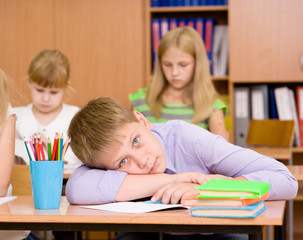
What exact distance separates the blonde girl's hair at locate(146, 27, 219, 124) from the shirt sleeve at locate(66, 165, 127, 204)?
170cm

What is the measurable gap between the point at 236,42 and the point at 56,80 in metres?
1.45

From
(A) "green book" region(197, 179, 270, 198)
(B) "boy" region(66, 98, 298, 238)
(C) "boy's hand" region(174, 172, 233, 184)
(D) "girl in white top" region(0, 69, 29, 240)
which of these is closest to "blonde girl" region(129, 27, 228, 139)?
(D) "girl in white top" region(0, 69, 29, 240)

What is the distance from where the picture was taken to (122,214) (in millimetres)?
1306

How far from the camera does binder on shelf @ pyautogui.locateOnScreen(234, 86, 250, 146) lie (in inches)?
161

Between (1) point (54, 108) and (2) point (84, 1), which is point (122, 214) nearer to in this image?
(1) point (54, 108)

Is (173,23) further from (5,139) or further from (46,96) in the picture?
(5,139)

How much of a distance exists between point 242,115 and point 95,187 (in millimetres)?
2711

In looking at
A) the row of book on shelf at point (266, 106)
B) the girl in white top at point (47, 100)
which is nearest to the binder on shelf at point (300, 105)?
the row of book on shelf at point (266, 106)

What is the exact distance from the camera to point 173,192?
1444 millimetres

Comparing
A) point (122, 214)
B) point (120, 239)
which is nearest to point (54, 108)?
point (120, 239)

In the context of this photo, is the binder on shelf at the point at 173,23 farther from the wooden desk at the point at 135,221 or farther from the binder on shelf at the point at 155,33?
the wooden desk at the point at 135,221

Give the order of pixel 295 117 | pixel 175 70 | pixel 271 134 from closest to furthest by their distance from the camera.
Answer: pixel 175 70 < pixel 271 134 < pixel 295 117

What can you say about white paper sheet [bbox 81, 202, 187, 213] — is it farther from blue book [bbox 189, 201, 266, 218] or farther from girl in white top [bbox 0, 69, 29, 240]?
girl in white top [bbox 0, 69, 29, 240]

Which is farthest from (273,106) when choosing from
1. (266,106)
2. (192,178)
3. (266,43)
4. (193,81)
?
(192,178)
